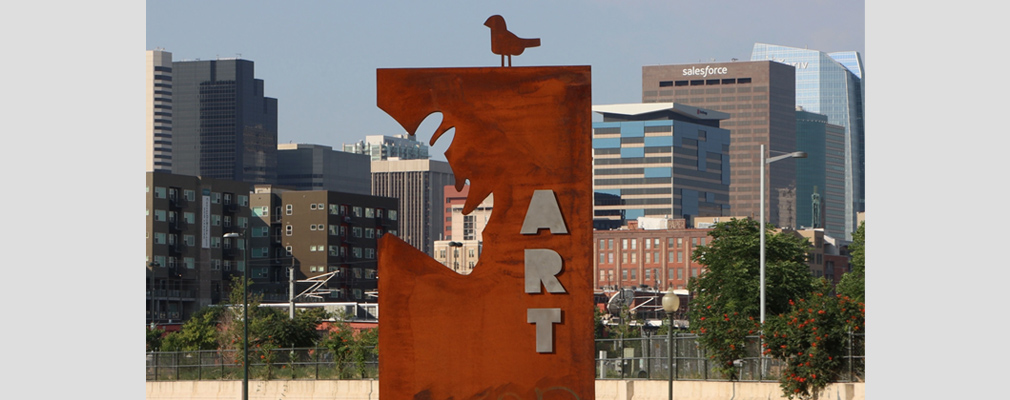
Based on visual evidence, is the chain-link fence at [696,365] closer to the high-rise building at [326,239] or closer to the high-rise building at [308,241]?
the high-rise building at [326,239]

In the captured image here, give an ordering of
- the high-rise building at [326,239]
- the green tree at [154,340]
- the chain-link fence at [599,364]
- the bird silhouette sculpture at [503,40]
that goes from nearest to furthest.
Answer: the bird silhouette sculpture at [503,40]
the chain-link fence at [599,364]
the green tree at [154,340]
the high-rise building at [326,239]

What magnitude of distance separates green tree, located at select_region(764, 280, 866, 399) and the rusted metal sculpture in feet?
55.6

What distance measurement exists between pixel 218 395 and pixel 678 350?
74.3 feet

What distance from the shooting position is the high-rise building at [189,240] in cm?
17900

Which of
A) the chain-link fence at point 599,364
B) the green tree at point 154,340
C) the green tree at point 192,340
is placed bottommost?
the green tree at point 154,340

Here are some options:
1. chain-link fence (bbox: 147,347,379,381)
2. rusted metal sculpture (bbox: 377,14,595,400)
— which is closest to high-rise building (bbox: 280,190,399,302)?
chain-link fence (bbox: 147,347,379,381)

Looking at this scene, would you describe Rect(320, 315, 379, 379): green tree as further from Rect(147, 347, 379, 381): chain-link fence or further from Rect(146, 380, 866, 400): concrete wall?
Rect(146, 380, 866, 400): concrete wall

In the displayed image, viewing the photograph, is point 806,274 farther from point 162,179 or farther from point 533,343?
point 162,179

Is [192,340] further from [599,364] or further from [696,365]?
[696,365]

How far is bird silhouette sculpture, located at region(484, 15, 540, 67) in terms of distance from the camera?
78.8 ft

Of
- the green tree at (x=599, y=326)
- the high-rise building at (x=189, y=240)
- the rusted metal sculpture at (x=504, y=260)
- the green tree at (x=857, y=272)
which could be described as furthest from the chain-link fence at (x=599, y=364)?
the high-rise building at (x=189, y=240)

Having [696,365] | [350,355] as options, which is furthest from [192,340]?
[696,365]

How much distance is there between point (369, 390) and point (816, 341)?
21.7 m

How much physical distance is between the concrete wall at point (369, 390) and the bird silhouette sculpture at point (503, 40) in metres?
18.7
